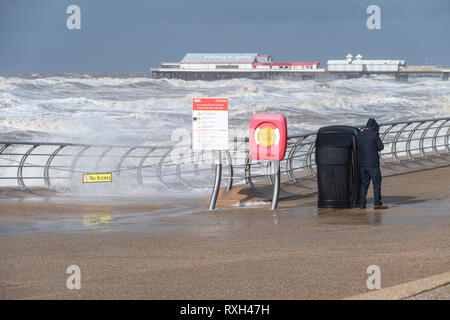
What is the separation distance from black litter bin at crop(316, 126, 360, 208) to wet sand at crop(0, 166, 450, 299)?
1.07ft

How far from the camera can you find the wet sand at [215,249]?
20.0 ft

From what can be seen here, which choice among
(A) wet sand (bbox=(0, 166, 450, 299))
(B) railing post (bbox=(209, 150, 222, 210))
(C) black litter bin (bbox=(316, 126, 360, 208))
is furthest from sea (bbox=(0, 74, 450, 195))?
(A) wet sand (bbox=(0, 166, 450, 299))

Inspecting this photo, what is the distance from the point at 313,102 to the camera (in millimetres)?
85312

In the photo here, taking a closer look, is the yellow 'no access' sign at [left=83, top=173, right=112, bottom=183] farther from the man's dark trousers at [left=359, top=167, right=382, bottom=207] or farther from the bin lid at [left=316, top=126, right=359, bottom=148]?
the man's dark trousers at [left=359, top=167, right=382, bottom=207]

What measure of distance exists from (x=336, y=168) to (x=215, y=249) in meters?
4.20

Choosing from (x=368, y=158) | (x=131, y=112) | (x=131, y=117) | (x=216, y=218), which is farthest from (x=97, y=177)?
(x=131, y=112)

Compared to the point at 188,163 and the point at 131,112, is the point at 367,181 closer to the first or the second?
the point at 188,163

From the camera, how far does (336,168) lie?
11766mm

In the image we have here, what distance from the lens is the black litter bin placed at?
11727 mm

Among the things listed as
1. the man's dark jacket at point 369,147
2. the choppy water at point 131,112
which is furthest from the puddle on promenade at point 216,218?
the choppy water at point 131,112

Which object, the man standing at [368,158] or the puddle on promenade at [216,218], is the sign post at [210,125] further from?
the man standing at [368,158]
